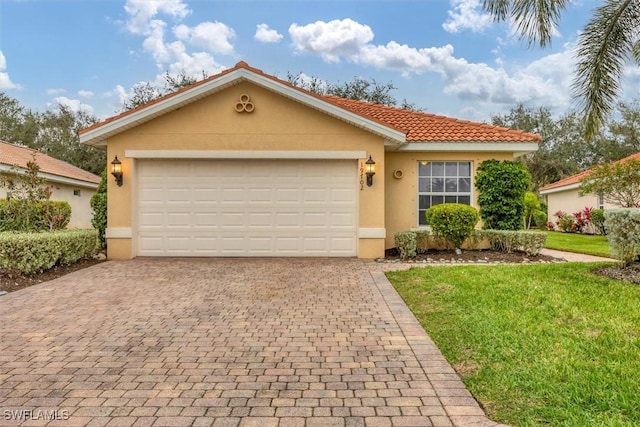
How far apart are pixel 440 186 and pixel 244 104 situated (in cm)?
611

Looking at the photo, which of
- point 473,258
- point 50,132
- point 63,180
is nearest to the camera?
point 473,258

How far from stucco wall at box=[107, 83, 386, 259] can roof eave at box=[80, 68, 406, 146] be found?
223mm

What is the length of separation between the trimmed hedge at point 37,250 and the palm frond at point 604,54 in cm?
1163

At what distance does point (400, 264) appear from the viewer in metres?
9.65

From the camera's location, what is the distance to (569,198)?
23.4 meters

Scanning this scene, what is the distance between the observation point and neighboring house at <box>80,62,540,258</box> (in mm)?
10344

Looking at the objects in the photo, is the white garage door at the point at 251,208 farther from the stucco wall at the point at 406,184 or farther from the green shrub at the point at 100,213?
the stucco wall at the point at 406,184

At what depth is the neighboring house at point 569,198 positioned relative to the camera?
826 inches

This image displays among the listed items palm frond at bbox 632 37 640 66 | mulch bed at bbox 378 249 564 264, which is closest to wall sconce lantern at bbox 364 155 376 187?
mulch bed at bbox 378 249 564 264

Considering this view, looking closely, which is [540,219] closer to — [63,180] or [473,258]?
[473,258]

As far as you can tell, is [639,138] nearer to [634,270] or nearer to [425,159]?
[425,159]

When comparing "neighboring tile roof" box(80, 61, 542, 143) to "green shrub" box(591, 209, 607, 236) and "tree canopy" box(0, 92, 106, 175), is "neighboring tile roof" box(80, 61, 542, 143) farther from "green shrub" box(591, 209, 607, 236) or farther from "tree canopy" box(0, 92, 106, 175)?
"tree canopy" box(0, 92, 106, 175)

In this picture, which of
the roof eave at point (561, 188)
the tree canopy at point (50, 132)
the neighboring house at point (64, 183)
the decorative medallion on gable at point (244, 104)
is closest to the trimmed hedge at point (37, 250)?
the decorative medallion on gable at point (244, 104)

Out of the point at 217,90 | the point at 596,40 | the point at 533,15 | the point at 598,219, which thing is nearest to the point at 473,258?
the point at 596,40
